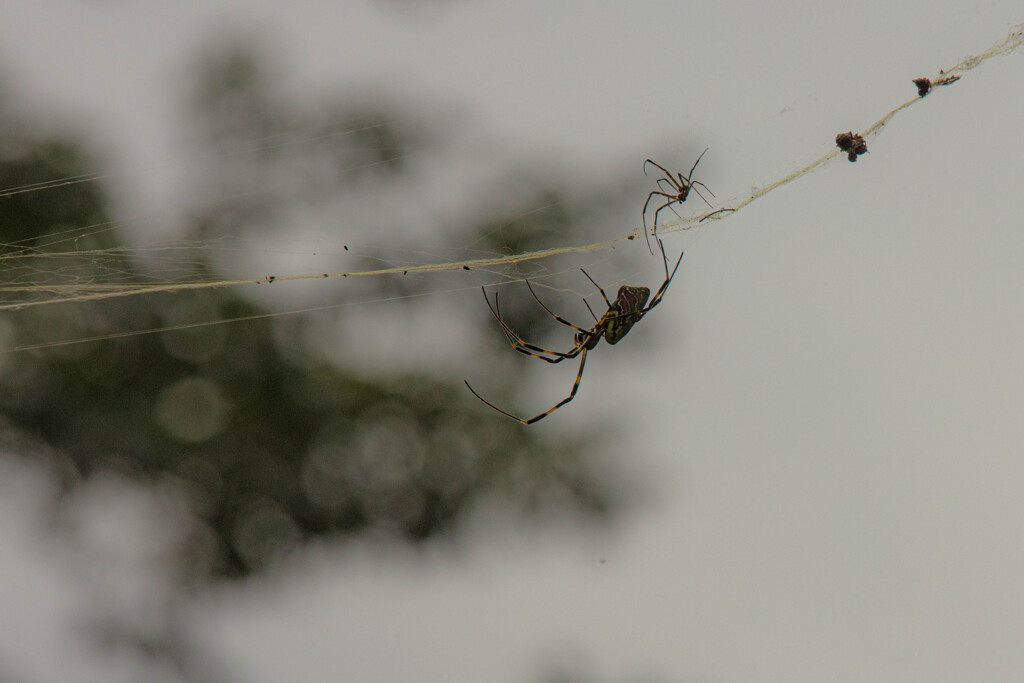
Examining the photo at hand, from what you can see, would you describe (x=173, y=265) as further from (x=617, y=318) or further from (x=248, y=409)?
(x=248, y=409)

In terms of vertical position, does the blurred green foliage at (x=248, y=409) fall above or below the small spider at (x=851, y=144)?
above

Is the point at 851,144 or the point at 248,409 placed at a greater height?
the point at 248,409

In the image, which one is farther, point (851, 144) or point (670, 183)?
point (670, 183)

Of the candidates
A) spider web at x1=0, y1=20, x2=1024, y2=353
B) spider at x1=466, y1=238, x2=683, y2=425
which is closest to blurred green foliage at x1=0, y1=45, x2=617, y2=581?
spider web at x1=0, y1=20, x2=1024, y2=353

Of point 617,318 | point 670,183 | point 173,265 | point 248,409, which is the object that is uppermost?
point 248,409

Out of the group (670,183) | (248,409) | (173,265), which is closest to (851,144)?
(670,183)

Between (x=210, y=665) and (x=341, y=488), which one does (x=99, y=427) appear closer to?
(x=341, y=488)

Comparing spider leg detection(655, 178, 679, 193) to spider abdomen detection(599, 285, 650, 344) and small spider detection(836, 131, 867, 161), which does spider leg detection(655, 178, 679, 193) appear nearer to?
spider abdomen detection(599, 285, 650, 344)

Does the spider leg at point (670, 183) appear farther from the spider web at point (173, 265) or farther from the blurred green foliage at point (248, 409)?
the blurred green foliage at point (248, 409)

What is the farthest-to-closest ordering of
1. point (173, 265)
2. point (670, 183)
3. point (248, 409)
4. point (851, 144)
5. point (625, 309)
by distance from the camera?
point (248, 409) → point (173, 265) → point (670, 183) → point (625, 309) → point (851, 144)

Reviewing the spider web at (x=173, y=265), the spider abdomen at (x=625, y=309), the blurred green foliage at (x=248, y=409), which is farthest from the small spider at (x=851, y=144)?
the blurred green foliage at (x=248, y=409)
